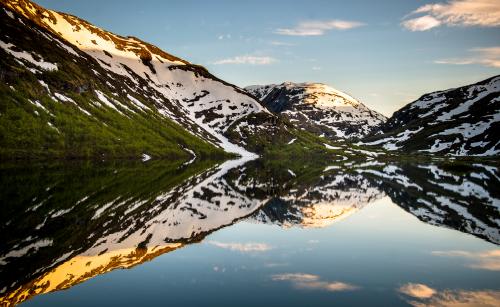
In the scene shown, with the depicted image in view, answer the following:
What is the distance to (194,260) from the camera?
25.9 m

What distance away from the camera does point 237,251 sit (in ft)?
93.6

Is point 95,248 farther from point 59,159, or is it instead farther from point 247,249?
point 59,159

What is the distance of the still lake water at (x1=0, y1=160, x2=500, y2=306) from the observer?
1948 centimetres

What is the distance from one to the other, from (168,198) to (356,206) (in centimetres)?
2361

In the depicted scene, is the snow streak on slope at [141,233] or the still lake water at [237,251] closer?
the still lake water at [237,251]

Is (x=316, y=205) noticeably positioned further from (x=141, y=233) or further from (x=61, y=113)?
(x=61, y=113)

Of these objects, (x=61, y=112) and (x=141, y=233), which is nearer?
(x=141, y=233)

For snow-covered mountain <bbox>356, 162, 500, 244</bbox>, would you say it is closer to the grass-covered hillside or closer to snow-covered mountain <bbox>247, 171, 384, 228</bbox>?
snow-covered mountain <bbox>247, 171, 384, 228</bbox>

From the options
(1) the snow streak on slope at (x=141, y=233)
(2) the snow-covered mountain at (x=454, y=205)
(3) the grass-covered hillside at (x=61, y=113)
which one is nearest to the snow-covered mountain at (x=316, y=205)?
(1) the snow streak on slope at (x=141, y=233)

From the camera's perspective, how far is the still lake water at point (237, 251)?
767 inches

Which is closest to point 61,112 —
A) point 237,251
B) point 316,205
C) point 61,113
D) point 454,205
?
point 61,113

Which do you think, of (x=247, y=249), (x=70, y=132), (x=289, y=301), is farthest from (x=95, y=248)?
(x=70, y=132)

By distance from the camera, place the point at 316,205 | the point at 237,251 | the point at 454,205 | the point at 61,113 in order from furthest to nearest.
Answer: the point at 61,113 < the point at 316,205 < the point at 454,205 < the point at 237,251

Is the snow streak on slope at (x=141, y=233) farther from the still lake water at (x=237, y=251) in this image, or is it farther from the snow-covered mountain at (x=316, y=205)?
the snow-covered mountain at (x=316, y=205)
